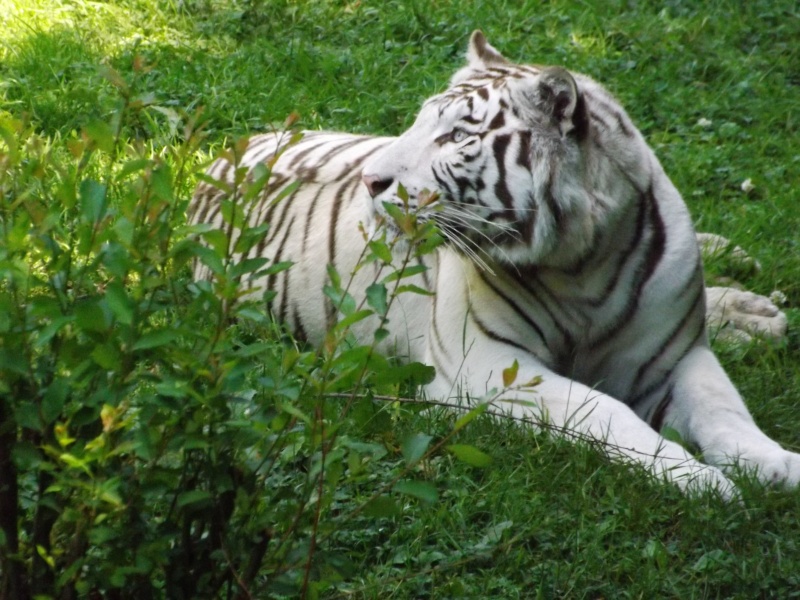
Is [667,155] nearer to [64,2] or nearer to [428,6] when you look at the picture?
[428,6]

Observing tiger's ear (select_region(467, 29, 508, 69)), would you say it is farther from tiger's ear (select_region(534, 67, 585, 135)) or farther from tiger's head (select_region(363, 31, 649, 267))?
tiger's ear (select_region(534, 67, 585, 135))

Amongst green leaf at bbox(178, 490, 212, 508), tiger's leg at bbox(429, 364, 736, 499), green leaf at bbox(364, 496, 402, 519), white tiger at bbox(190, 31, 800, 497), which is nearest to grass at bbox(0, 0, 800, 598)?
tiger's leg at bbox(429, 364, 736, 499)

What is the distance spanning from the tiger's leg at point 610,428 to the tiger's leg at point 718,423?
136mm

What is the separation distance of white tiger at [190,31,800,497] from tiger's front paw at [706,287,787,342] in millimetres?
582

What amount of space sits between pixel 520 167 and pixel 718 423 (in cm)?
89

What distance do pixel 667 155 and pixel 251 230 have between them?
4113mm

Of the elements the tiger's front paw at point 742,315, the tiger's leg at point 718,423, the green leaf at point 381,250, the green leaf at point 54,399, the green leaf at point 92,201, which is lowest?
the tiger's front paw at point 742,315

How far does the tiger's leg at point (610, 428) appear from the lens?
9.39 feet

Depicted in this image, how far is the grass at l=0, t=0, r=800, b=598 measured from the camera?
8.40ft

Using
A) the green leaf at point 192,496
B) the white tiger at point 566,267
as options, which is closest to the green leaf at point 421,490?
the green leaf at point 192,496

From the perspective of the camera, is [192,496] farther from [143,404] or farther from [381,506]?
[381,506]

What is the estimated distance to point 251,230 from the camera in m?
1.76

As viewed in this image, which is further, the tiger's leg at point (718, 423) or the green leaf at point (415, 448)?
the tiger's leg at point (718, 423)

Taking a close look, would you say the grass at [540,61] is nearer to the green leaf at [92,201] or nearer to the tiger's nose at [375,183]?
the tiger's nose at [375,183]
